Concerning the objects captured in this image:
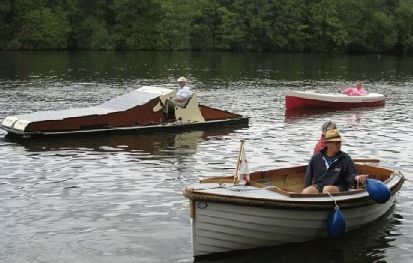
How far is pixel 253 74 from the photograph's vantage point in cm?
5659

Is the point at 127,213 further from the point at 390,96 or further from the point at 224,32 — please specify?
the point at 224,32

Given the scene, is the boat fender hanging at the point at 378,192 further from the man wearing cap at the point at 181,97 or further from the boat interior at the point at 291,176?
the man wearing cap at the point at 181,97

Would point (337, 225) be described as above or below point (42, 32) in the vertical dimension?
below

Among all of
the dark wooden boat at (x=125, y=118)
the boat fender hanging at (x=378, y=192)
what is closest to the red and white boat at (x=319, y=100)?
the dark wooden boat at (x=125, y=118)

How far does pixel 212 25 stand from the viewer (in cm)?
10469

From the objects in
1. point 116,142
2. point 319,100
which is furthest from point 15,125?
point 319,100

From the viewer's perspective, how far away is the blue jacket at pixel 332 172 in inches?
480

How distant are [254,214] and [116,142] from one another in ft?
37.3

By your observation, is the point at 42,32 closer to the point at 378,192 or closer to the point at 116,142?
the point at 116,142

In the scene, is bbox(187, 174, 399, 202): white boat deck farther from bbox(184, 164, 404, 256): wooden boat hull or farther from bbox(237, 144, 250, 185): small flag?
bbox(237, 144, 250, 185): small flag

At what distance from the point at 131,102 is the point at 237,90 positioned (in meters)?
19.0

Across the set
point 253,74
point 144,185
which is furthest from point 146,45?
point 144,185

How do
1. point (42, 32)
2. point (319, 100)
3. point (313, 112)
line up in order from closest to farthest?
point (313, 112)
point (319, 100)
point (42, 32)

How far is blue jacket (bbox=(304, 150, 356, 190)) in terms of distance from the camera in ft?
40.0
